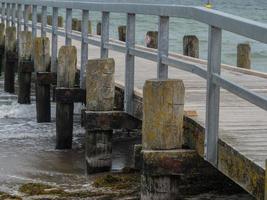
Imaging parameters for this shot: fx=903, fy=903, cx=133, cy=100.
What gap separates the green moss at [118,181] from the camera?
8.84 metres

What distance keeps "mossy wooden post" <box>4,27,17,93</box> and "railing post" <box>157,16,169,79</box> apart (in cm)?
1040

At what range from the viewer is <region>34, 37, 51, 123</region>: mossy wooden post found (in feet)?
45.8

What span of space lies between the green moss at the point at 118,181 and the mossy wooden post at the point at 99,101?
1.25ft

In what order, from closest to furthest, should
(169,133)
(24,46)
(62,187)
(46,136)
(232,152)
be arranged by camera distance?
1. (232,152)
2. (169,133)
3. (62,187)
4. (46,136)
5. (24,46)

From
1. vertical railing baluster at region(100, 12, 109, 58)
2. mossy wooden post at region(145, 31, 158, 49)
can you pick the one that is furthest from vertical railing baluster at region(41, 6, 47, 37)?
vertical railing baluster at region(100, 12, 109, 58)

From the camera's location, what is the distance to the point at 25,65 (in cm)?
1562

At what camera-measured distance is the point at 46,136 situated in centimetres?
1307

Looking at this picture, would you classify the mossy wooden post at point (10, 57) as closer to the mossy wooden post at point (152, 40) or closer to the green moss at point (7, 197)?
the mossy wooden post at point (152, 40)

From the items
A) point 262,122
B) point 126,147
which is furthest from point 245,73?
point 262,122

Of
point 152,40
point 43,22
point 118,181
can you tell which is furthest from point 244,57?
point 118,181

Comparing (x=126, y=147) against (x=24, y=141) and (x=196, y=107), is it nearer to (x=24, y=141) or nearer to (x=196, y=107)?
(x=24, y=141)

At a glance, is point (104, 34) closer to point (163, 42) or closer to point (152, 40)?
point (163, 42)

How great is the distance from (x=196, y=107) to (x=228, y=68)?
3.57 m

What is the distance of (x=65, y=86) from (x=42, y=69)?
2344mm
